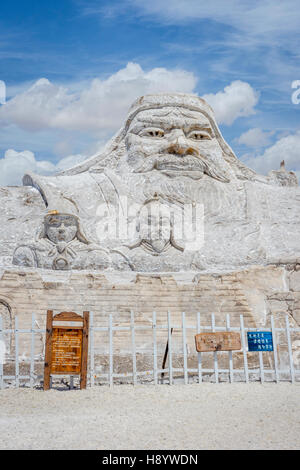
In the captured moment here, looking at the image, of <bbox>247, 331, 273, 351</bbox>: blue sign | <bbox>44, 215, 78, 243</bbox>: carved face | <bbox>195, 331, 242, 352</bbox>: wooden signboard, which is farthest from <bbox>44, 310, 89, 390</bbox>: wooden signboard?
<bbox>44, 215, 78, 243</bbox>: carved face

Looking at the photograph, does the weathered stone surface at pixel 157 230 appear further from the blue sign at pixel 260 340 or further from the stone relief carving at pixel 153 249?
the blue sign at pixel 260 340

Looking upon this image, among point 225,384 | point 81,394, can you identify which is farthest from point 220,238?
point 81,394

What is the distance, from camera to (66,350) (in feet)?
19.8

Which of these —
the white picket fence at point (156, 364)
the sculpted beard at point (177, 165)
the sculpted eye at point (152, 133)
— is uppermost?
the sculpted eye at point (152, 133)

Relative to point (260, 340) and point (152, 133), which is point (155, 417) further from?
point (152, 133)

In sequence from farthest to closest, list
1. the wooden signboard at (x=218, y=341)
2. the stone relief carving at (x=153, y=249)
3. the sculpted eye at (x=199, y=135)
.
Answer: the sculpted eye at (x=199, y=135), the stone relief carving at (x=153, y=249), the wooden signboard at (x=218, y=341)

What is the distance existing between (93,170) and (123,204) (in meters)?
2.17

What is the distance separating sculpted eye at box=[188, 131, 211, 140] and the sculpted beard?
0.73m

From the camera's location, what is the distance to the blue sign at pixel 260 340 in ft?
21.8

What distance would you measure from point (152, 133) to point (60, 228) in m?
5.05

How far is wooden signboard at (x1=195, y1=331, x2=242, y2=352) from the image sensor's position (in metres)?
6.48

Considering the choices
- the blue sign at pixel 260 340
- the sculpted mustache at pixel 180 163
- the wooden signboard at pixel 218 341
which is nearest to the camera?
the wooden signboard at pixel 218 341

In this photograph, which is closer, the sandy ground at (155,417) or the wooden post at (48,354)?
the sandy ground at (155,417)

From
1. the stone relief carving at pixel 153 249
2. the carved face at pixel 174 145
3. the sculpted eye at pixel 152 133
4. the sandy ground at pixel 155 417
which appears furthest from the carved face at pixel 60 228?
the sandy ground at pixel 155 417
